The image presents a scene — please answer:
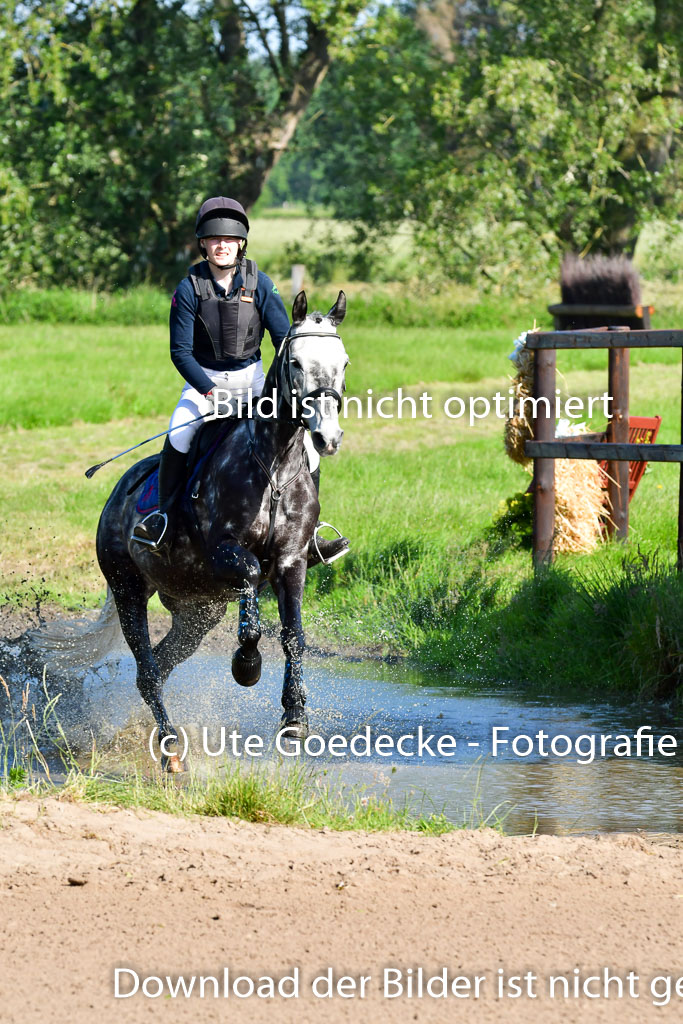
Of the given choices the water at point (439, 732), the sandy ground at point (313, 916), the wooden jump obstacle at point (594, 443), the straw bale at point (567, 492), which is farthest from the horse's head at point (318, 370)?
the straw bale at point (567, 492)

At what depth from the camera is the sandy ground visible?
392cm

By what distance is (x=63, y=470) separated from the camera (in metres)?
15.0

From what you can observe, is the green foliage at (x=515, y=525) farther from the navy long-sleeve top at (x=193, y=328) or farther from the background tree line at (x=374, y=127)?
the background tree line at (x=374, y=127)

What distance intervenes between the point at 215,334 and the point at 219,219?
1.96 ft

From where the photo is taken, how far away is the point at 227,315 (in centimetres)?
712

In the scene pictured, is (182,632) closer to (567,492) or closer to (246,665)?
(246,665)

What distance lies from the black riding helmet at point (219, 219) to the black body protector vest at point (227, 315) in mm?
230

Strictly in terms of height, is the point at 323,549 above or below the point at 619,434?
below

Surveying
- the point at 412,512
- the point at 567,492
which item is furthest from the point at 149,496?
the point at 412,512

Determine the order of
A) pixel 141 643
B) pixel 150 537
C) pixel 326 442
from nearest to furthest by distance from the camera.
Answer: pixel 326 442 < pixel 150 537 < pixel 141 643

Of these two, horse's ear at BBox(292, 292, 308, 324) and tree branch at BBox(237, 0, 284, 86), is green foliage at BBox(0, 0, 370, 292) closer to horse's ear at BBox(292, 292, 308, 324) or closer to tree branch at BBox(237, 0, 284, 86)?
tree branch at BBox(237, 0, 284, 86)

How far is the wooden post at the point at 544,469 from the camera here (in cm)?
997

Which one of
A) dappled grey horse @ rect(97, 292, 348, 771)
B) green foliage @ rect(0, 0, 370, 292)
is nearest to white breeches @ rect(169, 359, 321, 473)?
dappled grey horse @ rect(97, 292, 348, 771)

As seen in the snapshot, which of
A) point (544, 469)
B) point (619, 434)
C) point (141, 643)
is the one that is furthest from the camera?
point (619, 434)
